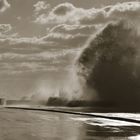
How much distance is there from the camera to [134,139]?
1586 cm

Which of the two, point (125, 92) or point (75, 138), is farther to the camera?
point (125, 92)

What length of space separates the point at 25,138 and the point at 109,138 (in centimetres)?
280

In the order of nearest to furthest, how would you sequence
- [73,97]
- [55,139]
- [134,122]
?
[55,139], [134,122], [73,97]

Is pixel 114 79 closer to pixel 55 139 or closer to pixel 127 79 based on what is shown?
pixel 127 79

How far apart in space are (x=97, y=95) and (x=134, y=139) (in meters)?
63.2

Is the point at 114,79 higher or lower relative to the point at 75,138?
higher

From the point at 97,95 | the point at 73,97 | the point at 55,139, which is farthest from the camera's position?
the point at 73,97

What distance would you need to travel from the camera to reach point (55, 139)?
15430 millimetres

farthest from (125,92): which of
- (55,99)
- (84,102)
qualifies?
(55,99)

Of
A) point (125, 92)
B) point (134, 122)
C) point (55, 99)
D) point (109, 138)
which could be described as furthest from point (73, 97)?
point (109, 138)

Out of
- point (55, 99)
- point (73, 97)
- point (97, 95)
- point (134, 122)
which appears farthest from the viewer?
point (55, 99)

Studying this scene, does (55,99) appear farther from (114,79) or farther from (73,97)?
(114,79)

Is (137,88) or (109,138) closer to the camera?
(109,138)

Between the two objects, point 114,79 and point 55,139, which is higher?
point 114,79
